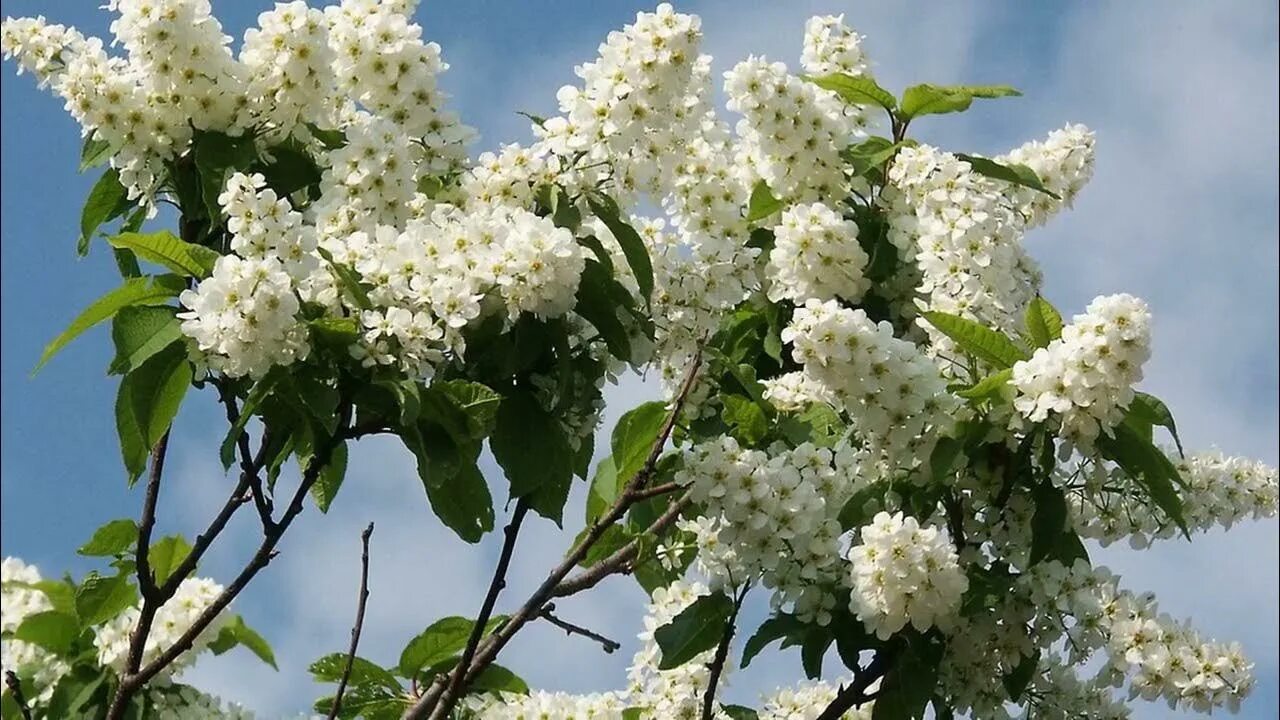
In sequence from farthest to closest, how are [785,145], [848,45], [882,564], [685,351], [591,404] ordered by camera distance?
1. [848,45]
2. [785,145]
3. [685,351]
4. [591,404]
5. [882,564]

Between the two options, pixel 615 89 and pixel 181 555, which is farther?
pixel 181 555

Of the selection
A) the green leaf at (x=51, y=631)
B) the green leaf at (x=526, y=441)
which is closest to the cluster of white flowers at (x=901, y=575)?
the green leaf at (x=526, y=441)

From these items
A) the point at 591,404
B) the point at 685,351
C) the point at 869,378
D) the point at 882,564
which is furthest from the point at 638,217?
the point at 882,564

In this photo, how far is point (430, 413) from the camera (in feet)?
11.1

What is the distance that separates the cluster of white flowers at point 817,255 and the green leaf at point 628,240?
456 millimetres

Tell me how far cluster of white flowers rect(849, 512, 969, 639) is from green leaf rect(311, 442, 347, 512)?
1.37m

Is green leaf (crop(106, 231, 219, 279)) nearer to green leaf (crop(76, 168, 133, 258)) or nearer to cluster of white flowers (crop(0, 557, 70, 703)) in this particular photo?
green leaf (crop(76, 168, 133, 258))

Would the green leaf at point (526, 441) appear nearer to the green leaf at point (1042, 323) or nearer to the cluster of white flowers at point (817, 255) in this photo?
the cluster of white flowers at point (817, 255)

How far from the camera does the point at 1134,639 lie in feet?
12.3

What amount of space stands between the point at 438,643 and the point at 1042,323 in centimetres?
183

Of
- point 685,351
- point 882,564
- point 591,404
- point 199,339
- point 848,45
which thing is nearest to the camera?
point 199,339

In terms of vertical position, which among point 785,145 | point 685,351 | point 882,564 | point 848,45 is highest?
point 848,45

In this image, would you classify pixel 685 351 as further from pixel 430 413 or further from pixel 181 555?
pixel 181 555

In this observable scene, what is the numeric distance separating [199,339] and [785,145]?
185 cm
